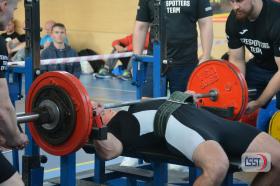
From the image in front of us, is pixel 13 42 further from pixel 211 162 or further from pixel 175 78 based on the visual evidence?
pixel 211 162

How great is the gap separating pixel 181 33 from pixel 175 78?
1.14 feet

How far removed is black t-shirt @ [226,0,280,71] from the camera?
12.9 feet

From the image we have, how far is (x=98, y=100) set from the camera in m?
7.29

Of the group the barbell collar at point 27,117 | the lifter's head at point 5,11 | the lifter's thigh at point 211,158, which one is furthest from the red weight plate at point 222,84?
the lifter's head at point 5,11

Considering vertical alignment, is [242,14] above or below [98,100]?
above

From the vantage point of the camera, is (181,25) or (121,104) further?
(181,25)

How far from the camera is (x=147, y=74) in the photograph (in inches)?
175

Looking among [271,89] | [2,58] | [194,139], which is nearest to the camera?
[2,58]

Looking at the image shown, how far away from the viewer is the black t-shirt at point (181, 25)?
437cm

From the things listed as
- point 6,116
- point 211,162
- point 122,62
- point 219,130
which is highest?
point 6,116

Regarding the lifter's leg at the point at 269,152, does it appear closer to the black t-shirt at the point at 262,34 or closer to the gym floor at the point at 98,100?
the black t-shirt at the point at 262,34

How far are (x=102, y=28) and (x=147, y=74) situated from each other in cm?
625

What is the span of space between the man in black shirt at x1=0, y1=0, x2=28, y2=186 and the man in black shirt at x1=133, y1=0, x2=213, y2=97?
2036 millimetres

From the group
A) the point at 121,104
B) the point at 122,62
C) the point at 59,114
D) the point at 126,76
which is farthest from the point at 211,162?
the point at 122,62
